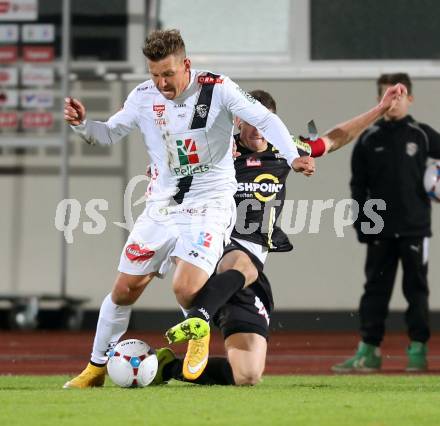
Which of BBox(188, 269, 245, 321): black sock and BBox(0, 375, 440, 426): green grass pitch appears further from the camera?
BBox(188, 269, 245, 321): black sock

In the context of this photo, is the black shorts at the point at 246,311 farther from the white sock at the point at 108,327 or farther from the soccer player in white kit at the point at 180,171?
the white sock at the point at 108,327

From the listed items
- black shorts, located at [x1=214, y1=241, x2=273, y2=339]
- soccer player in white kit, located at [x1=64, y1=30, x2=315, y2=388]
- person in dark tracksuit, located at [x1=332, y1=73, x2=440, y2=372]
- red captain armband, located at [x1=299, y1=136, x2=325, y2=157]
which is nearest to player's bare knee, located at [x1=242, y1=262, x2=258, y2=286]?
black shorts, located at [x1=214, y1=241, x2=273, y2=339]

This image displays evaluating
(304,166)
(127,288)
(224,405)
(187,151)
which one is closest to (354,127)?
(304,166)

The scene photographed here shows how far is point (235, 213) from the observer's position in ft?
26.1

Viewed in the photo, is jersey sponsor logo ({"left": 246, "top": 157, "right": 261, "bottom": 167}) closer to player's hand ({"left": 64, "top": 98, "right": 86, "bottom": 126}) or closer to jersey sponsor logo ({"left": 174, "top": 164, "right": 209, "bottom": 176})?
jersey sponsor logo ({"left": 174, "top": 164, "right": 209, "bottom": 176})

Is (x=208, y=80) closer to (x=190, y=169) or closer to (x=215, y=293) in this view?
(x=190, y=169)

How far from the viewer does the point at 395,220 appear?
10.2 metres

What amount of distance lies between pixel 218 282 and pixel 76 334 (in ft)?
22.4

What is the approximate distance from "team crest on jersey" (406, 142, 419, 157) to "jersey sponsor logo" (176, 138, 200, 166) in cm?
300

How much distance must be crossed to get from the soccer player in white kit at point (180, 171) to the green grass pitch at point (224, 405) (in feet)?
2.08

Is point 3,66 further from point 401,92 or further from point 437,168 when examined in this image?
point 401,92

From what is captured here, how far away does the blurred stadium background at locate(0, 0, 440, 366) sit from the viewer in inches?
579

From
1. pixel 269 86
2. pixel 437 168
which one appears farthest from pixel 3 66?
pixel 437 168

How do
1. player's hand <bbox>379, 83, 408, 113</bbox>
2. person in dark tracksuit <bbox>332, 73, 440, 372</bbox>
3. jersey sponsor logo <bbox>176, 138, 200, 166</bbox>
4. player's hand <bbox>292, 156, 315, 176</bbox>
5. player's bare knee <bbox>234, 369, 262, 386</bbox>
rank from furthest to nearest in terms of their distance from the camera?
person in dark tracksuit <bbox>332, 73, 440, 372</bbox>, player's bare knee <bbox>234, 369, 262, 386</bbox>, player's hand <bbox>379, 83, 408, 113</bbox>, jersey sponsor logo <bbox>176, 138, 200, 166</bbox>, player's hand <bbox>292, 156, 315, 176</bbox>
